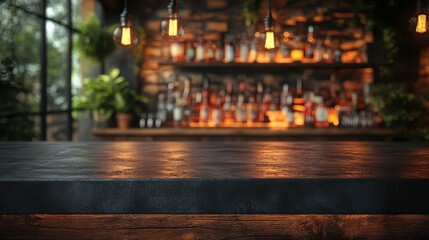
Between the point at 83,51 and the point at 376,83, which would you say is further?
the point at 376,83

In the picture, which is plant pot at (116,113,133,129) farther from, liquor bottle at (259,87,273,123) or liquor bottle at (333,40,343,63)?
liquor bottle at (333,40,343,63)

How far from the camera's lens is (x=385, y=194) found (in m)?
1.50

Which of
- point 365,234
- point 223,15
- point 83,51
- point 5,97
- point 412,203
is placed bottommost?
point 365,234

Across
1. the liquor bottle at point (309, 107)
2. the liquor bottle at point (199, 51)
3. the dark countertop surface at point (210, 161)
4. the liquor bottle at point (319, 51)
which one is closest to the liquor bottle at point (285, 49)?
the liquor bottle at point (319, 51)

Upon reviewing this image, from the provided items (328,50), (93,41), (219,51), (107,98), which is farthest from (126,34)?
(328,50)

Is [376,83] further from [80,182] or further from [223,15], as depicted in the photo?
[80,182]

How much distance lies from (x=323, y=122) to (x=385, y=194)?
4379 millimetres

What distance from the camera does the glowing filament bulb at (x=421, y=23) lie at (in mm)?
2977

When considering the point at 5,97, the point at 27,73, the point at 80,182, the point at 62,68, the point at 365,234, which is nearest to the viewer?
the point at 80,182

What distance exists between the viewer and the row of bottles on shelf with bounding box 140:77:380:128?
5.82 meters

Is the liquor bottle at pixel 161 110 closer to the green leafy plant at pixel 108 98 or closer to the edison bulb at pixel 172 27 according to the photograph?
the green leafy plant at pixel 108 98

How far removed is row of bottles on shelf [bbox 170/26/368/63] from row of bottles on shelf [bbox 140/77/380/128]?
0.89 feet

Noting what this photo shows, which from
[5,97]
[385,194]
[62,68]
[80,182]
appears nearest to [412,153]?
[385,194]

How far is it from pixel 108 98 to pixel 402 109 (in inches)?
114
